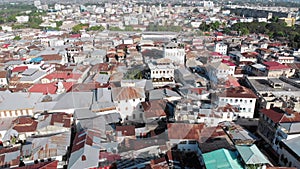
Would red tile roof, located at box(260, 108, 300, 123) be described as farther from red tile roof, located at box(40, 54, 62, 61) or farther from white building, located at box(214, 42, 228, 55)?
red tile roof, located at box(40, 54, 62, 61)

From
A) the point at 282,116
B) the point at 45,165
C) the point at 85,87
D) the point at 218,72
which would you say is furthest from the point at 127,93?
the point at 282,116

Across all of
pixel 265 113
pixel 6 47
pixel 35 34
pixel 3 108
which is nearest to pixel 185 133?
pixel 265 113

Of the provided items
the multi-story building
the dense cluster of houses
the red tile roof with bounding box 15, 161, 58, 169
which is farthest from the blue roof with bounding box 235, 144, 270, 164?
the red tile roof with bounding box 15, 161, 58, 169

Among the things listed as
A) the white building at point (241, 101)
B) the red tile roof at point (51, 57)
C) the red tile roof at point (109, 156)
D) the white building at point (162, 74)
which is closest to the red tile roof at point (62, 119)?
the red tile roof at point (109, 156)

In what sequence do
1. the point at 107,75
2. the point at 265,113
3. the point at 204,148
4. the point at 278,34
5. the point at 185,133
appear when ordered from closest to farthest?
the point at 204,148, the point at 185,133, the point at 265,113, the point at 107,75, the point at 278,34

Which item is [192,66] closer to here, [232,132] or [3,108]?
[232,132]

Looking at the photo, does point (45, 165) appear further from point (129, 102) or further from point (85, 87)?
point (85, 87)
